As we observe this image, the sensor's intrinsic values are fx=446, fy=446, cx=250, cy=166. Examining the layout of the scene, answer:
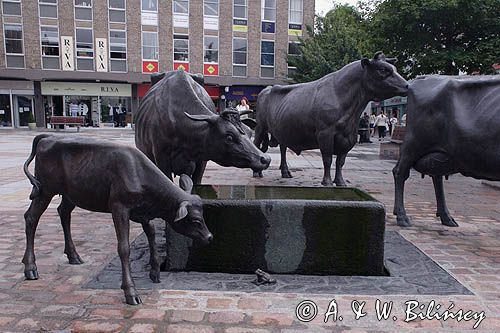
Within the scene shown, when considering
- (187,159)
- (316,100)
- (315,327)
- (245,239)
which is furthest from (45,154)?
(316,100)

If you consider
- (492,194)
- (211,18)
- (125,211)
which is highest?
(211,18)

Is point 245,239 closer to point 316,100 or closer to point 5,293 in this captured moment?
point 5,293

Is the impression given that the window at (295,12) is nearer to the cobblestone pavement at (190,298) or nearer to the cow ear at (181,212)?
the cobblestone pavement at (190,298)

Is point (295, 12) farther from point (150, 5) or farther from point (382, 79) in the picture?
point (382, 79)

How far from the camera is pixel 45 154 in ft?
12.4

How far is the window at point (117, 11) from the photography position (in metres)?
33.3

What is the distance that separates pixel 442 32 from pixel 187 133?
45.4 ft

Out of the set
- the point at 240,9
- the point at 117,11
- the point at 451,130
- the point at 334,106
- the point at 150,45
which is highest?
the point at 240,9

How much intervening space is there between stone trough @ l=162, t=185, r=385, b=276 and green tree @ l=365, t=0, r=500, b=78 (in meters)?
12.4

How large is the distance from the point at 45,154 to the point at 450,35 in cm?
1530

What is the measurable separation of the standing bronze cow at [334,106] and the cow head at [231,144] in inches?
112

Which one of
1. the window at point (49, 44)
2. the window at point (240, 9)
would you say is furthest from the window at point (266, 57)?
the window at point (49, 44)

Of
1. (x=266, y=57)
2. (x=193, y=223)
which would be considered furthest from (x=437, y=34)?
(x=266, y=57)

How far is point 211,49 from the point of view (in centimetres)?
3459
